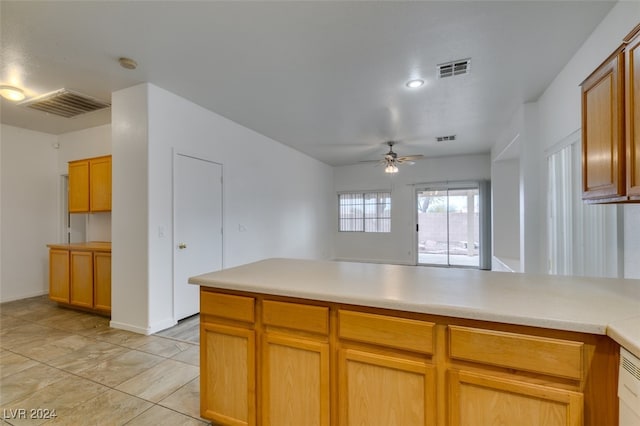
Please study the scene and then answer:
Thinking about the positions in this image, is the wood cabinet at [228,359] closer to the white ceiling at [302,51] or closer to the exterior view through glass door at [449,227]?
the white ceiling at [302,51]

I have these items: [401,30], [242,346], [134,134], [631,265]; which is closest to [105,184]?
[134,134]

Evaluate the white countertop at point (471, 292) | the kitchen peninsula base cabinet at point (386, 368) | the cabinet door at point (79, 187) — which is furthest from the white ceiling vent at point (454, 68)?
the cabinet door at point (79, 187)

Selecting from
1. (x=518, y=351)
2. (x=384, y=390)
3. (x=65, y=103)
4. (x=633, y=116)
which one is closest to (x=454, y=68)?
(x=633, y=116)

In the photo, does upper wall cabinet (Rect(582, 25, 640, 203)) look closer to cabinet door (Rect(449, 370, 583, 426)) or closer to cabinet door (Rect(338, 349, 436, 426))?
cabinet door (Rect(449, 370, 583, 426))

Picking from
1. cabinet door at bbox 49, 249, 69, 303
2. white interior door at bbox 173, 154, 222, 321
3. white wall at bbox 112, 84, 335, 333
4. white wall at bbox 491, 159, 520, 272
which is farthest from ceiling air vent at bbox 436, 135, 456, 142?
cabinet door at bbox 49, 249, 69, 303

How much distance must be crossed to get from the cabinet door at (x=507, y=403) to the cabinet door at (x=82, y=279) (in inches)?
166

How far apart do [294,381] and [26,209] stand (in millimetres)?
5611

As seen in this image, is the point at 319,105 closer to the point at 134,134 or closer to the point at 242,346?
the point at 134,134

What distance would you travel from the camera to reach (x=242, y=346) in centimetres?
154

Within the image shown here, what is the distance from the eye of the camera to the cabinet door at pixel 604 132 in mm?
1330

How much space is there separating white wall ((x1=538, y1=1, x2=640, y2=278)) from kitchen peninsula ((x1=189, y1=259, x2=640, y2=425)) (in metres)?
0.56

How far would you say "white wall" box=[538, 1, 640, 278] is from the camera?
178cm

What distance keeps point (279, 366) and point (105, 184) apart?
397cm

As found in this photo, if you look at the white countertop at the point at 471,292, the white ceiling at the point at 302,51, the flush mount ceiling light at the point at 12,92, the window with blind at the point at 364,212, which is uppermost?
the white ceiling at the point at 302,51
